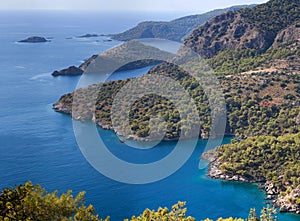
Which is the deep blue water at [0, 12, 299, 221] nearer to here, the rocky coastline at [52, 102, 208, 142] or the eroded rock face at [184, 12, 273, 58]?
the rocky coastline at [52, 102, 208, 142]

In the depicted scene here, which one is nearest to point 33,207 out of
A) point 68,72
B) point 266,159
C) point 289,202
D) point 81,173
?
point 81,173

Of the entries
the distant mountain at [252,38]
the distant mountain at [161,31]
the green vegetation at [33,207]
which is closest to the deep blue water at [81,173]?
the green vegetation at [33,207]

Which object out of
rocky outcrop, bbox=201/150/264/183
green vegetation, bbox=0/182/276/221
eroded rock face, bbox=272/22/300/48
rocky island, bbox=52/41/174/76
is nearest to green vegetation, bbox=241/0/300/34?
eroded rock face, bbox=272/22/300/48

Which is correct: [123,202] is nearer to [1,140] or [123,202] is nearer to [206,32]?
[1,140]

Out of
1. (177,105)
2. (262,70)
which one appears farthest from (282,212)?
(262,70)

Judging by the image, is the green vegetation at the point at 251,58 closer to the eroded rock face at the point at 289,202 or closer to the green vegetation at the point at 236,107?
the green vegetation at the point at 236,107
